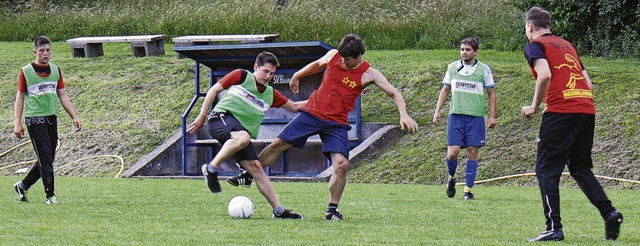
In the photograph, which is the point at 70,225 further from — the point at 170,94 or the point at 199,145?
the point at 170,94

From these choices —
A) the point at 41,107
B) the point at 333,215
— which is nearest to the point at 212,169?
the point at 333,215

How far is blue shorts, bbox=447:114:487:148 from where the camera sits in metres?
12.9

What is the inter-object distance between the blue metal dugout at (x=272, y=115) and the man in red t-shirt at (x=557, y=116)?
9729 mm

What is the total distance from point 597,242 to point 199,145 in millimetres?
11421

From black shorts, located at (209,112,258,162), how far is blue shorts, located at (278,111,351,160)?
0.39 metres

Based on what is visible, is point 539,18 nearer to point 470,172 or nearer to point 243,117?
point 243,117

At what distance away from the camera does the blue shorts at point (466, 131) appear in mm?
12914

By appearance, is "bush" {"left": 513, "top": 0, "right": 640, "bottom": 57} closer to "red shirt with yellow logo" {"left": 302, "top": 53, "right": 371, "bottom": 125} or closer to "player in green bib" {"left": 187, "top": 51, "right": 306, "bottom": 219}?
"red shirt with yellow logo" {"left": 302, "top": 53, "right": 371, "bottom": 125}

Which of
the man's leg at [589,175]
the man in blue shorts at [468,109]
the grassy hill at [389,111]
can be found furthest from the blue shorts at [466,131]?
the man's leg at [589,175]

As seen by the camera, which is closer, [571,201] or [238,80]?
[238,80]

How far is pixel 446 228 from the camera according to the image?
8992 millimetres

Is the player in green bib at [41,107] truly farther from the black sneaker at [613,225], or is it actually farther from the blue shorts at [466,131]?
the black sneaker at [613,225]

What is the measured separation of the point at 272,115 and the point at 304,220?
9942mm

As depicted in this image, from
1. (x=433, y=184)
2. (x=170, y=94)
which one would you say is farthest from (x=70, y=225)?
(x=170, y=94)
